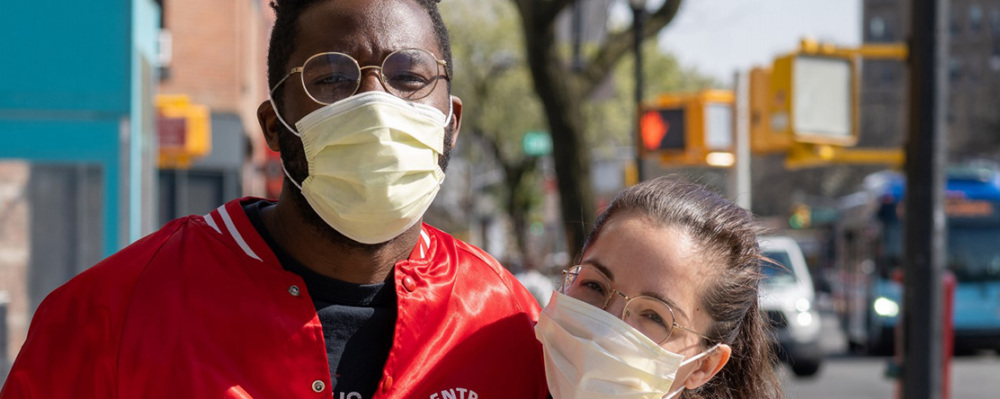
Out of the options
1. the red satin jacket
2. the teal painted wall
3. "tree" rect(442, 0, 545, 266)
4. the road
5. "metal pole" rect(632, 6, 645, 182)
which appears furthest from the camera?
"tree" rect(442, 0, 545, 266)

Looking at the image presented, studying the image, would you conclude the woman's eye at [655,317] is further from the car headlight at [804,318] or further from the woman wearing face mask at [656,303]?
the car headlight at [804,318]

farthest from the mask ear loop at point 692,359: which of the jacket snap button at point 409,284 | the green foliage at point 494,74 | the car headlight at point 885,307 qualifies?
the green foliage at point 494,74

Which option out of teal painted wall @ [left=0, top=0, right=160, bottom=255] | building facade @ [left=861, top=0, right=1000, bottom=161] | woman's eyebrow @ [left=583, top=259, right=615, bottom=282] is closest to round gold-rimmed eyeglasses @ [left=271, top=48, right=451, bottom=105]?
woman's eyebrow @ [left=583, top=259, right=615, bottom=282]

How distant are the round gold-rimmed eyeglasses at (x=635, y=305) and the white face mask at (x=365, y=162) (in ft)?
1.30

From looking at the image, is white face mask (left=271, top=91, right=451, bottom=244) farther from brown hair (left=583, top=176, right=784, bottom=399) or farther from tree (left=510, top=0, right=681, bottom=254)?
tree (left=510, top=0, right=681, bottom=254)

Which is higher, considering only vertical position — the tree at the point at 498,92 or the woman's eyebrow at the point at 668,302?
the tree at the point at 498,92

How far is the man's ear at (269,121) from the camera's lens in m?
2.56

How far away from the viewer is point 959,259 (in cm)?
1944

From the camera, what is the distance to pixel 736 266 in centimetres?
271

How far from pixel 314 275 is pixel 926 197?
18.7 feet

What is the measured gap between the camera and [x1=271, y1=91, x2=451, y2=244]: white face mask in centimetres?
240

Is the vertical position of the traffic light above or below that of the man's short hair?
below

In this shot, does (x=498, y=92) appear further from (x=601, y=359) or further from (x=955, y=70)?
(x=955, y=70)

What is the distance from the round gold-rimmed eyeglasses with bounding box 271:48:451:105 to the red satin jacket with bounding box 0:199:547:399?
12.1 inches
